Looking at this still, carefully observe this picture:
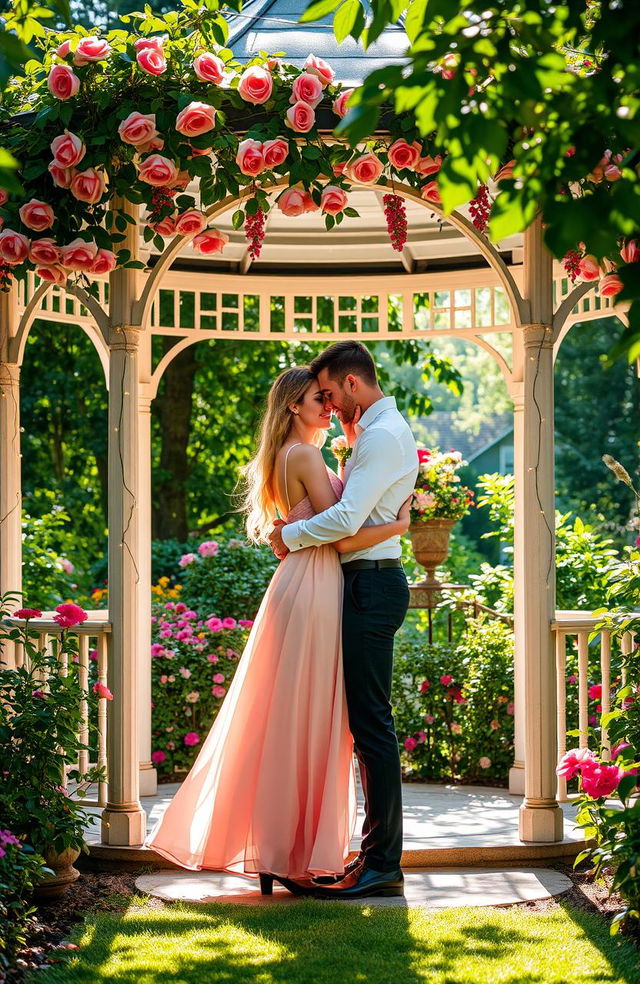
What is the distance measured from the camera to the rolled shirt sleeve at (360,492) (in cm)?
446

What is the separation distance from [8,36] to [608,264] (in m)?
3.45

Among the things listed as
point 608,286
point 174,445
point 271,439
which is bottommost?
point 271,439

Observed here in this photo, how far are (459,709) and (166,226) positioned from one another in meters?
3.72

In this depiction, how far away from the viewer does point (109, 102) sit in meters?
4.69

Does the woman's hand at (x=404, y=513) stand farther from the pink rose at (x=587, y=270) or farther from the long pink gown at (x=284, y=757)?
the pink rose at (x=587, y=270)

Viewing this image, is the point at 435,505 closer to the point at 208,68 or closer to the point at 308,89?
the point at 308,89

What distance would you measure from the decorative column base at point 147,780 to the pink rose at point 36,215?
10.6 ft

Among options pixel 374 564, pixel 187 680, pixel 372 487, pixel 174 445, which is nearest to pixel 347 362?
pixel 372 487

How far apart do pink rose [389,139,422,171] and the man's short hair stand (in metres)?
0.77

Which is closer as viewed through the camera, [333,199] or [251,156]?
[251,156]

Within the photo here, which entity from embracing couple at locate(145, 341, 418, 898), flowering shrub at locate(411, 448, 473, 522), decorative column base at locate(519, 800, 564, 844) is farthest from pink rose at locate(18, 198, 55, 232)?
flowering shrub at locate(411, 448, 473, 522)

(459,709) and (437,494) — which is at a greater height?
(437,494)

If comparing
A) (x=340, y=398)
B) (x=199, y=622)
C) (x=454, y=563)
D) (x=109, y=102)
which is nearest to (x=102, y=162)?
(x=109, y=102)

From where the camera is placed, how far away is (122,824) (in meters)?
5.10
